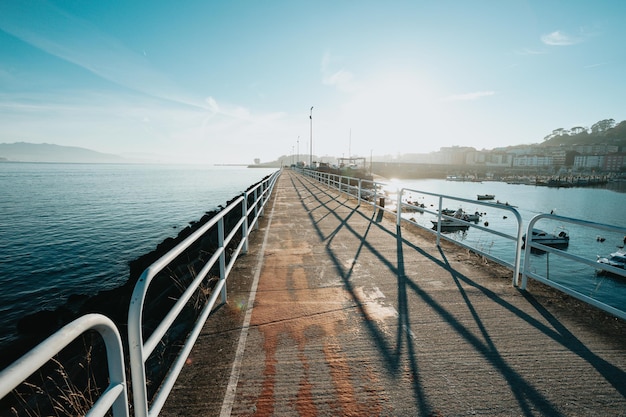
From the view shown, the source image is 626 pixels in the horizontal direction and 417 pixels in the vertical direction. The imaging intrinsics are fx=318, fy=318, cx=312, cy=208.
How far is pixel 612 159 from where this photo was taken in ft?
564

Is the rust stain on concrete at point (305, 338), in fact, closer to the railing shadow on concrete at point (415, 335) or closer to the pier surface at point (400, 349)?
the pier surface at point (400, 349)

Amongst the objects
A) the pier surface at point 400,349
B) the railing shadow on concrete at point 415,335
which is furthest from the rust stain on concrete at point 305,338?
the railing shadow on concrete at point 415,335

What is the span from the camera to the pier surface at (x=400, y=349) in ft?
8.71

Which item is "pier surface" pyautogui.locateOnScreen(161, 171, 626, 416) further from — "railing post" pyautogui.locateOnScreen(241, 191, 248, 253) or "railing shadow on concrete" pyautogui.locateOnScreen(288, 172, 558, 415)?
"railing post" pyautogui.locateOnScreen(241, 191, 248, 253)

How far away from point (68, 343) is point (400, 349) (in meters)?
3.02

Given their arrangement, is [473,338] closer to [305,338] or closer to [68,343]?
[305,338]

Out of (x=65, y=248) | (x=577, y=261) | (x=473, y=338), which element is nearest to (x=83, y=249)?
(x=65, y=248)

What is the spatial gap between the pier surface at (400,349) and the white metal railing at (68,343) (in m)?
1.16

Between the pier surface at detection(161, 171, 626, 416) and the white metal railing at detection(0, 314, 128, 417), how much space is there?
1.16 m

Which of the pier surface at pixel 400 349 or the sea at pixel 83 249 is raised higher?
the pier surface at pixel 400 349

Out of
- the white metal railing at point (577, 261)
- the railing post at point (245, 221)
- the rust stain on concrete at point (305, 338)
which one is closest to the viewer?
the rust stain on concrete at point (305, 338)

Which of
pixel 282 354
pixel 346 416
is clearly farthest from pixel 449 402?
pixel 282 354

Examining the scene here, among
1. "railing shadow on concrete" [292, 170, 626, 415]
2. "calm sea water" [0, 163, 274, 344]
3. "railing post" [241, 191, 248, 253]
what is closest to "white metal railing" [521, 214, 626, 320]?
"railing shadow on concrete" [292, 170, 626, 415]

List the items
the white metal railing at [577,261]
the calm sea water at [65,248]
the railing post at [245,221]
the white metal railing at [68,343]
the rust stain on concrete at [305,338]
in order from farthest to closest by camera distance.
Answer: the calm sea water at [65,248] → the railing post at [245,221] → the white metal railing at [577,261] → the rust stain on concrete at [305,338] → the white metal railing at [68,343]
